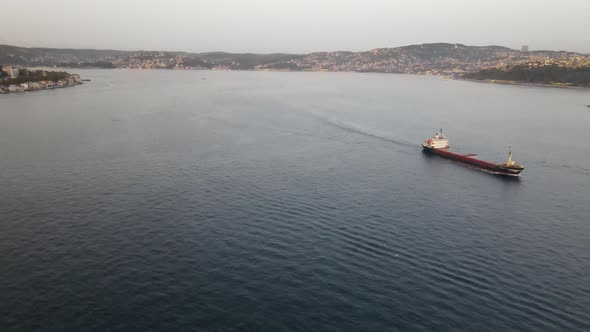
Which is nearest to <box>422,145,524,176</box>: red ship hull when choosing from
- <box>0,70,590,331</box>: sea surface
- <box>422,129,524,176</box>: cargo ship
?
<box>422,129,524,176</box>: cargo ship

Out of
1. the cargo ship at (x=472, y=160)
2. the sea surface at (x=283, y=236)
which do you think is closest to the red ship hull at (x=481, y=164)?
the cargo ship at (x=472, y=160)

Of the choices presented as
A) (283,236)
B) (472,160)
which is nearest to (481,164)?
(472,160)

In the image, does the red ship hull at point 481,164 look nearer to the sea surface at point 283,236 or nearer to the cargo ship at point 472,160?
the cargo ship at point 472,160

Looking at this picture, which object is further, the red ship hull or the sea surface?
the red ship hull

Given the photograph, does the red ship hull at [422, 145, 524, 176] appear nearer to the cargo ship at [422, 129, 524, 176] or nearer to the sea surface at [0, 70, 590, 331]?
the cargo ship at [422, 129, 524, 176]

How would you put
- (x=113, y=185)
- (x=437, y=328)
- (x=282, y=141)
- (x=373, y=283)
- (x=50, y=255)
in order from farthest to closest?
(x=282, y=141)
(x=113, y=185)
(x=50, y=255)
(x=373, y=283)
(x=437, y=328)

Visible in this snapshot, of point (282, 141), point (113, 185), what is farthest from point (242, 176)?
point (282, 141)

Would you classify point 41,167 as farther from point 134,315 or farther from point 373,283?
point 373,283
